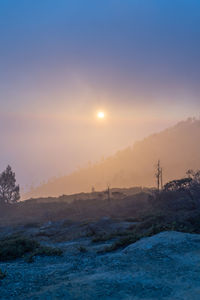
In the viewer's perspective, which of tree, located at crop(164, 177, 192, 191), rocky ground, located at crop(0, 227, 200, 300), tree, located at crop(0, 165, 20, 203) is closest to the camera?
rocky ground, located at crop(0, 227, 200, 300)

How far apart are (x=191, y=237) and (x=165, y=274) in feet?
15.3

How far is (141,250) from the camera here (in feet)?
36.8

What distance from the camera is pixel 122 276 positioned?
320 inches

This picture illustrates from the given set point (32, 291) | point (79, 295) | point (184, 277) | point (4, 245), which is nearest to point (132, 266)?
point (184, 277)

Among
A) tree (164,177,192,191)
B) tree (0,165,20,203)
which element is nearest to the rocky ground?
tree (164,177,192,191)

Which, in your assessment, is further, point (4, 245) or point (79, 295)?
point (4, 245)

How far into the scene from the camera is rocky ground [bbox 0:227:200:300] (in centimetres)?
691

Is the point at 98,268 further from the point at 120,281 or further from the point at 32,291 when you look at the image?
the point at 32,291

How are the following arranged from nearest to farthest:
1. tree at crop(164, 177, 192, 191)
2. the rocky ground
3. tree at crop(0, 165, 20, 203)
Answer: the rocky ground
tree at crop(164, 177, 192, 191)
tree at crop(0, 165, 20, 203)

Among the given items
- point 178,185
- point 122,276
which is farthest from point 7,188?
point 122,276

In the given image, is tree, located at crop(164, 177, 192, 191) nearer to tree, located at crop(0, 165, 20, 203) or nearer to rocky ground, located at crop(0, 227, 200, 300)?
rocky ground, located at crop(0, 227, 200, 300)

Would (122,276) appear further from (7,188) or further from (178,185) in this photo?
(7,188)

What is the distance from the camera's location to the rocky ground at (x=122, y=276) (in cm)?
691

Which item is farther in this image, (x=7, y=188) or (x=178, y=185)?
(x=7, y=188)
